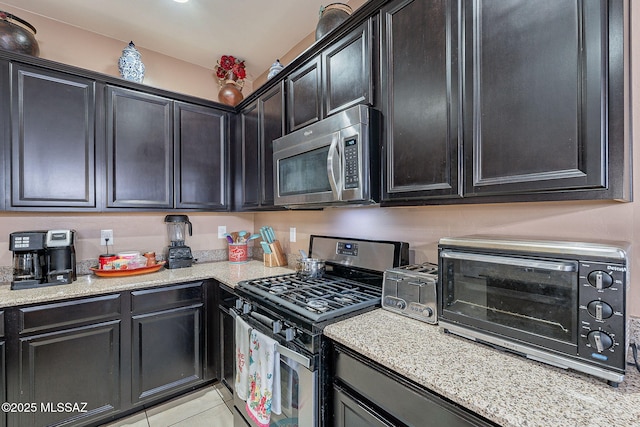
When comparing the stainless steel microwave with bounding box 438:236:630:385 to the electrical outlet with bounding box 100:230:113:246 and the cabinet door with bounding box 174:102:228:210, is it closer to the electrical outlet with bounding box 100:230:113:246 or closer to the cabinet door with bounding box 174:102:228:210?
the cabinet door with bounding box 174:102:228:210

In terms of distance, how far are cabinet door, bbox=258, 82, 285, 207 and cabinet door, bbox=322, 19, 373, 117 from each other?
502 mm

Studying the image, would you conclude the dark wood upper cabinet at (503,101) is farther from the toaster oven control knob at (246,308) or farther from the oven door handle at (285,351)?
the toaster oven control knob at (246,308)

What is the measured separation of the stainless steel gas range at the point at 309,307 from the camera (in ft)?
3.90

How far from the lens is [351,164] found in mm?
1407

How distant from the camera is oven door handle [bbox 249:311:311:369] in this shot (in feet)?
3.91

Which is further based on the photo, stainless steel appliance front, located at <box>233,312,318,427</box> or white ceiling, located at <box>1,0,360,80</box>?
white ceiling, located at <box>1,0,360,80</box>

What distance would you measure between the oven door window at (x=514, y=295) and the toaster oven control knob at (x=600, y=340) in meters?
0.04

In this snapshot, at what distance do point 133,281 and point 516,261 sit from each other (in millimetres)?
2242

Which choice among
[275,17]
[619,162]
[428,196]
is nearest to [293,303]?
[428,196]

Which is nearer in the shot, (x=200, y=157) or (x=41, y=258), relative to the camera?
(x=41, y=258)

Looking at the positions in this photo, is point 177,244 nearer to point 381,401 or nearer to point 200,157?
point 200,157

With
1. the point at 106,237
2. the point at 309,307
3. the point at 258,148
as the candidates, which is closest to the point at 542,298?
the point at 309,307

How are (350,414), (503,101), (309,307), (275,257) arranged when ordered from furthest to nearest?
1. (275,257)
2. (309,307)
3. (350,414)
4. (503,101)

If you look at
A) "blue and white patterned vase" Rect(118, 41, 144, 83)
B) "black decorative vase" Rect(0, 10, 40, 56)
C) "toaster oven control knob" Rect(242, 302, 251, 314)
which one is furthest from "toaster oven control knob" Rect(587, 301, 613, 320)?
"black decorative vase" Rect(0, 10, 40, 56)
